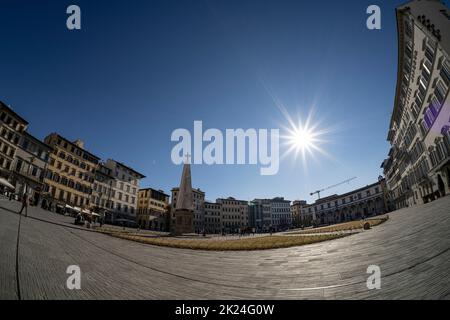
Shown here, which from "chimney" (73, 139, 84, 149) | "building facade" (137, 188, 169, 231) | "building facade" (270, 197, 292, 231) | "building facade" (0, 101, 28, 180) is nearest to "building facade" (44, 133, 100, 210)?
"chimney" (73, 139, 84, 149)

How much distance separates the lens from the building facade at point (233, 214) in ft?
314

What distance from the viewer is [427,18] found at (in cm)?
2370

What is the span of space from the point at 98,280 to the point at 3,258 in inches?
72.0

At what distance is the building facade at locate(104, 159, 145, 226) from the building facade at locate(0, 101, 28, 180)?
76.7 ft

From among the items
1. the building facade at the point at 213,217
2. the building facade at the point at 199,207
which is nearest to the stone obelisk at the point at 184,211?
the building facade at the point at 199,207

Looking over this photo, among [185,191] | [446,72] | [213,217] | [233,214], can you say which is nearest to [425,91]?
[446,72]

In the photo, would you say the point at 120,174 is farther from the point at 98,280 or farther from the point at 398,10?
the point at 398,10

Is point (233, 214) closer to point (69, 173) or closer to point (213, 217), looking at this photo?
point (213, 217)

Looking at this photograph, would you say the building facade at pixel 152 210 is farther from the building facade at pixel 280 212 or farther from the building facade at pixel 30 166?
the building facade at pixel 280 212

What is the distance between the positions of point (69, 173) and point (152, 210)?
29.0m

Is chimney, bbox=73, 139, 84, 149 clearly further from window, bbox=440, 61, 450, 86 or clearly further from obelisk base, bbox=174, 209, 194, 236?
window, bbox=440, 61, 450, 86

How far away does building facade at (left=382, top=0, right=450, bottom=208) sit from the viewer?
2216cm
